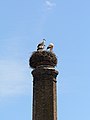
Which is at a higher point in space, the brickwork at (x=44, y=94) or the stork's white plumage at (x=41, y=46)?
the stork's white plumage at (x=41, y=46)

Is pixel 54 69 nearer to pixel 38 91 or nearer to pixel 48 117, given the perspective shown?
pixel 38 91

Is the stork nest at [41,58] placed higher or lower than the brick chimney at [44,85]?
higher

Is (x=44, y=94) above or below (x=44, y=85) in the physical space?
below

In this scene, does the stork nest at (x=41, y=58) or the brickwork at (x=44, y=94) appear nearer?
the brickwork at (x=44, y=94)

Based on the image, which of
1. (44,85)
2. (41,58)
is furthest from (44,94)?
(41,58)

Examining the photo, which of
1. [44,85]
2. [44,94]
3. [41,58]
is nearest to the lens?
[44,94]

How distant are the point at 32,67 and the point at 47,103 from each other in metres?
2.22

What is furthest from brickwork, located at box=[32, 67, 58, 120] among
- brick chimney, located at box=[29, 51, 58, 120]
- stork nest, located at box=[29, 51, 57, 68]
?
stork nest, located at box=[29, 51, 57, 68]

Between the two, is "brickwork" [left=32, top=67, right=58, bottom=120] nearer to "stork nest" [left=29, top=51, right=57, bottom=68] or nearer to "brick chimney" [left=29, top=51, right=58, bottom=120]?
"brick chimney" [left=29, top=51, right=58, bottom=120]

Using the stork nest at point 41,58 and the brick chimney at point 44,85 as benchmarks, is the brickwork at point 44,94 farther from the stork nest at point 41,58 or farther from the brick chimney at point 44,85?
the stork nest at point 41,58

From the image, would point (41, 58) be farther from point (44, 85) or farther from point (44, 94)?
point (44, 94)

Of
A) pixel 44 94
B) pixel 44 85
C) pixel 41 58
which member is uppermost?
pixel 41 58

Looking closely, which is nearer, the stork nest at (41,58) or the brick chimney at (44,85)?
the brick chimney at (44,85)

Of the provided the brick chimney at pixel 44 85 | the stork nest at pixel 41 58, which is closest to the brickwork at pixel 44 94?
the brick chimney at pixel 44 85
